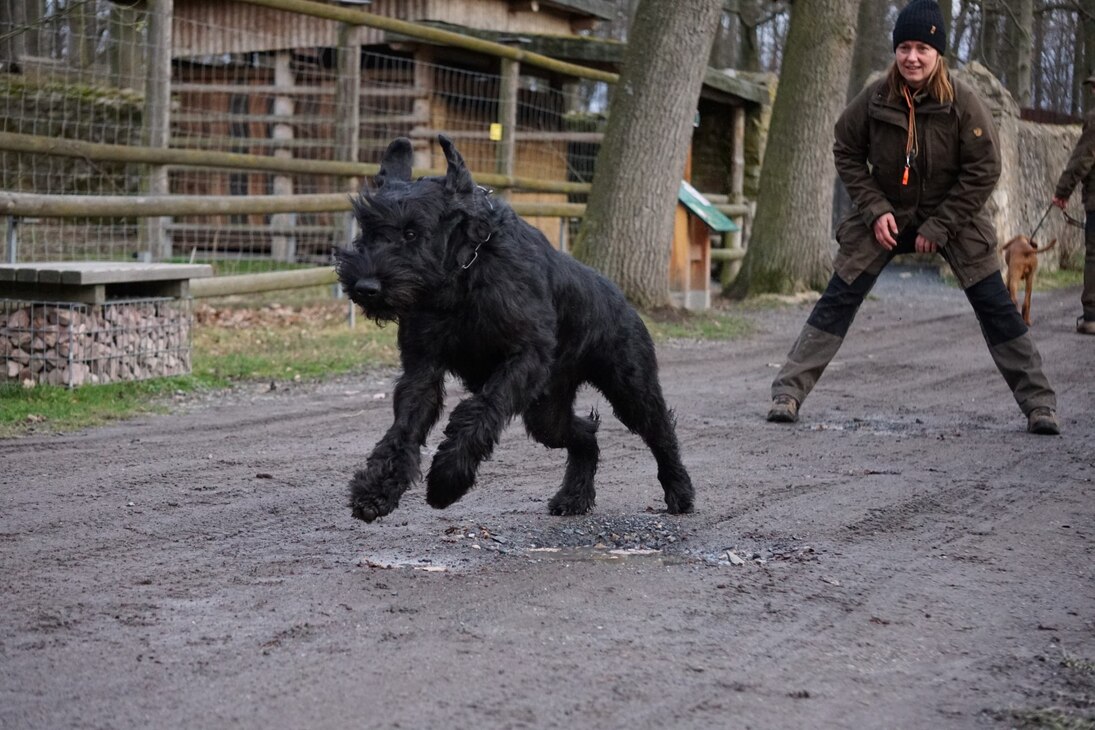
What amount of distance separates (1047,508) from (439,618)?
310cm

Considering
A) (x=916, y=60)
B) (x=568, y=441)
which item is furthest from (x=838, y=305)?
(x=568, y=441)

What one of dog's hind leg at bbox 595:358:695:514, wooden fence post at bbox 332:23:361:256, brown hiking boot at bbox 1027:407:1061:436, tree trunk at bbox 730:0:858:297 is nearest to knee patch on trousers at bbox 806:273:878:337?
brown hiking boot at bbox 1027:407:1061:436

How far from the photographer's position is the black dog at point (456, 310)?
188 inches

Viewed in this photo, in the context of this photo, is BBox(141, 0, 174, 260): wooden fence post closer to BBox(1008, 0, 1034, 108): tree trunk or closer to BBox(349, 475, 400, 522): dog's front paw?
BBox(349, 475, 400, 522): dog's front paw

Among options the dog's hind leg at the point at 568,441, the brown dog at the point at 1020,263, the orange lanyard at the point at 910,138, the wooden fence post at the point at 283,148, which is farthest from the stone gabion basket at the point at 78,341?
the wooden fence post at the point at 283,148

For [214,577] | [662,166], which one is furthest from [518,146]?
[214,577]

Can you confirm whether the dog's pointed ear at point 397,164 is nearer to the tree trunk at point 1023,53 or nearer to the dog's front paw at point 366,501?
the dog's front paw at point 366,501

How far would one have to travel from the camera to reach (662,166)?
44.3ft

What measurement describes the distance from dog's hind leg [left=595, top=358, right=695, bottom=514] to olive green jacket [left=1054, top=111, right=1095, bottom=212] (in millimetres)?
8722

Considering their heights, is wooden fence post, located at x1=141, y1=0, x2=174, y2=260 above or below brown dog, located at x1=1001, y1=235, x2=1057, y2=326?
above

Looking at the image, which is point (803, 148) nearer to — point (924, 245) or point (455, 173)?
point (924, 245)

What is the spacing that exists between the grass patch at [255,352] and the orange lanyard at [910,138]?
10.5ft

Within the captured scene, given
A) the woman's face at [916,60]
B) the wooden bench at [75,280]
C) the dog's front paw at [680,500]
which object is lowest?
the dog's front paw at [680,500]

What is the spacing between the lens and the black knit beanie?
24.3ft
